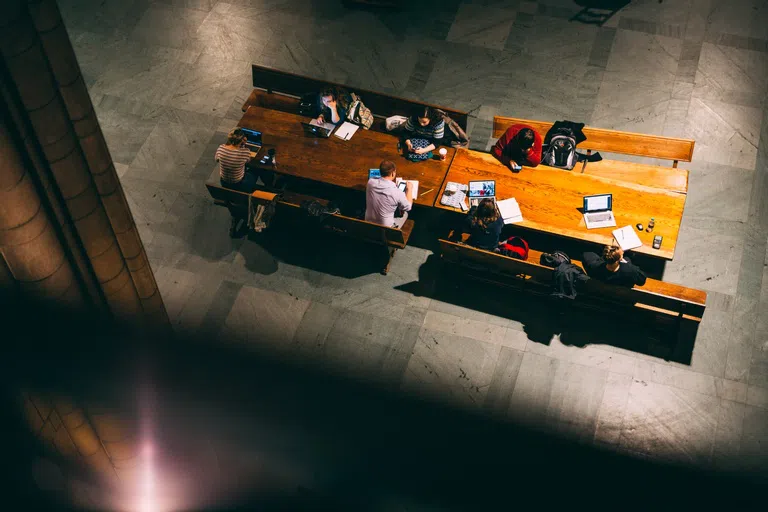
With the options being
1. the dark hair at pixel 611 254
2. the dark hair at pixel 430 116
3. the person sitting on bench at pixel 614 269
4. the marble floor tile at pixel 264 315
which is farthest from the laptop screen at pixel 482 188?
the marble floor tile at pixel 264 315

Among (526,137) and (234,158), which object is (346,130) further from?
(526,137)

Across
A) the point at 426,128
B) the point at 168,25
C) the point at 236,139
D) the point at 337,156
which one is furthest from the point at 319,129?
the point at 168,25

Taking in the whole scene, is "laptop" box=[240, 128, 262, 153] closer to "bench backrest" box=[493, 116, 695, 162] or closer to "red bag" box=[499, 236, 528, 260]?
"bench backrest" box=[493, 116, 695, 162]

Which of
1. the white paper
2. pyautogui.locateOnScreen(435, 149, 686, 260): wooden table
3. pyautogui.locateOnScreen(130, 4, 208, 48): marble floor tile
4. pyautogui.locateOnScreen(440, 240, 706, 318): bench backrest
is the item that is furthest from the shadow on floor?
pyautogui.locateOnScreen(130, 4, 208, 48): marble floor tile

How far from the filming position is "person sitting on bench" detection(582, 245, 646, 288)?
823cm

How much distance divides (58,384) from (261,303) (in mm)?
4637

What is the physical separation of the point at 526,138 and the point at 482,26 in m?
3.80

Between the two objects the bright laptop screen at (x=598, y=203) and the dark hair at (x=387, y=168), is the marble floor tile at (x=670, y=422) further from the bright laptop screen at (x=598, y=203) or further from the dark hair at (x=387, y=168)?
the dark hair at (x=387, y=168)

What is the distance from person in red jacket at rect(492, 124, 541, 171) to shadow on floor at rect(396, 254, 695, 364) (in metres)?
1.60

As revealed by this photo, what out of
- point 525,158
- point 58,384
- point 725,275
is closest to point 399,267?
point 525,158

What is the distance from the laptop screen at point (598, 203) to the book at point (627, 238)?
335 mm

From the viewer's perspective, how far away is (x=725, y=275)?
9398mm

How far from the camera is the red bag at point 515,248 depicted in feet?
29.3

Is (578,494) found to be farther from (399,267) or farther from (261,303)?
(261,303)
